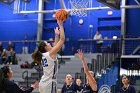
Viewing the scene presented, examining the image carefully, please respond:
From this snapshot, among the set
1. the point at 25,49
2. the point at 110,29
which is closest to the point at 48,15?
the point at 25,49

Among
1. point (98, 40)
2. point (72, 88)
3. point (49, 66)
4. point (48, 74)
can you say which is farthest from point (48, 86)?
point (98, 40)

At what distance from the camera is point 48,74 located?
5.22 m

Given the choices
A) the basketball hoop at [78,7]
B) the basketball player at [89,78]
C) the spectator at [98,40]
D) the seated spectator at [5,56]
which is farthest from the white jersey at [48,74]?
the spectator at [98,40]

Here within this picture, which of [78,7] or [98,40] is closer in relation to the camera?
[78,7]

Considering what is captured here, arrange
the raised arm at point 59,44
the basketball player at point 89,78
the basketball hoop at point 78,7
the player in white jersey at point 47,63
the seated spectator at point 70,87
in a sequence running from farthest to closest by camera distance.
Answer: the basketball hoop at point 78,7 < the seated spectator at point 70,87 < the basketball player at point 89,78 < the player in white jersey at point 47,63 < the raised arm at point 59,44

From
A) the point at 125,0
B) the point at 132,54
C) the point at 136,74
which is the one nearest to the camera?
the point at 136,74

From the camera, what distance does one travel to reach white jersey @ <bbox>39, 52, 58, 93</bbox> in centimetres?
517

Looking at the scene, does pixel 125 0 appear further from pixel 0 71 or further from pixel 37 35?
pixel 0 71

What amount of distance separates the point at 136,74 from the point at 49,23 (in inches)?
333

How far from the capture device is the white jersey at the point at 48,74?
5172 millimetres

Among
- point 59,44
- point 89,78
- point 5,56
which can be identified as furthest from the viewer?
point 5,56

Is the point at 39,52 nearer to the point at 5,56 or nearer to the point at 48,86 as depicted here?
the point at 48,86

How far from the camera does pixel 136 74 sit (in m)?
15.4

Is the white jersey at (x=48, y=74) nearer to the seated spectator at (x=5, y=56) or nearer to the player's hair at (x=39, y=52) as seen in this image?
the player's hair at (x=39, y=52)
